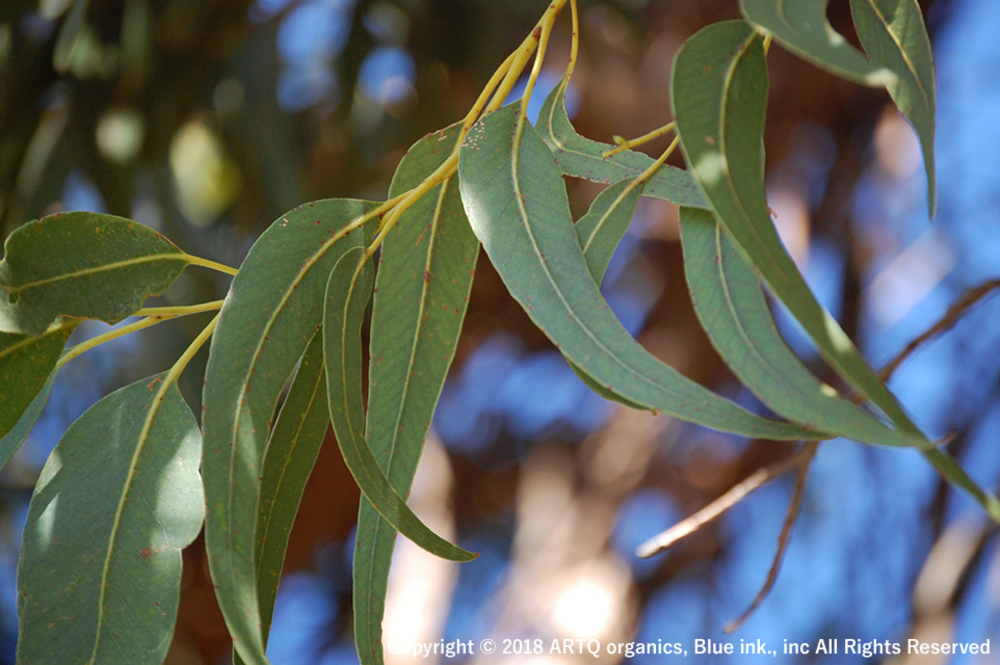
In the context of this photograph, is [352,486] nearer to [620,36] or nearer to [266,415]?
[620,36]

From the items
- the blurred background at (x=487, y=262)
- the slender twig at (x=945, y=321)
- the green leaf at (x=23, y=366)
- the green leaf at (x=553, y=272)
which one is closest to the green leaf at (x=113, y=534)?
the green leaf at (x=23, y=366)

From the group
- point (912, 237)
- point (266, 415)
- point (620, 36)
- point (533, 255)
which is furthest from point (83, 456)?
point (912, 237)

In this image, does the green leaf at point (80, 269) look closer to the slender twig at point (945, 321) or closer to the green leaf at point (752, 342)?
the green leaf at point (752, 342)

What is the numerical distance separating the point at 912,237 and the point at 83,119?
6.37ft

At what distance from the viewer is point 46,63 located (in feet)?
5.89

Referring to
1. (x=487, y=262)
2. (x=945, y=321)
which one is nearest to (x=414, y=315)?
(x=945, y=321)

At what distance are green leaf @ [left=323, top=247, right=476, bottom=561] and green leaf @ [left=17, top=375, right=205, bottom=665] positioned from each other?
0.10 metres

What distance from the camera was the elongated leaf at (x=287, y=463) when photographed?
371 mm

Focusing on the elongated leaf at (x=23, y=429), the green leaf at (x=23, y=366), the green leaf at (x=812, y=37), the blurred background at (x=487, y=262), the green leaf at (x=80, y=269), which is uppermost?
the green leaf at (x=812, y=37)

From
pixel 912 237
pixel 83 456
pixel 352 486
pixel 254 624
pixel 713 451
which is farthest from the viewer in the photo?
pixel 352 486

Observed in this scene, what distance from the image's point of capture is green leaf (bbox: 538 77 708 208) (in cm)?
33

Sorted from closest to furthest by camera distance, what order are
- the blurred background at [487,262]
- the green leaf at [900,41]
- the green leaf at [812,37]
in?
the green leaf at [812,37], the green leaf at [900,41], the blurred background at [487,262]

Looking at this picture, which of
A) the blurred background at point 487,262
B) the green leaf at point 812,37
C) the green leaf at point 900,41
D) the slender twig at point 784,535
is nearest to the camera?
the green leaf at point 812,37

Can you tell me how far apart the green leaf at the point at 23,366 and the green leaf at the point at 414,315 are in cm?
14
